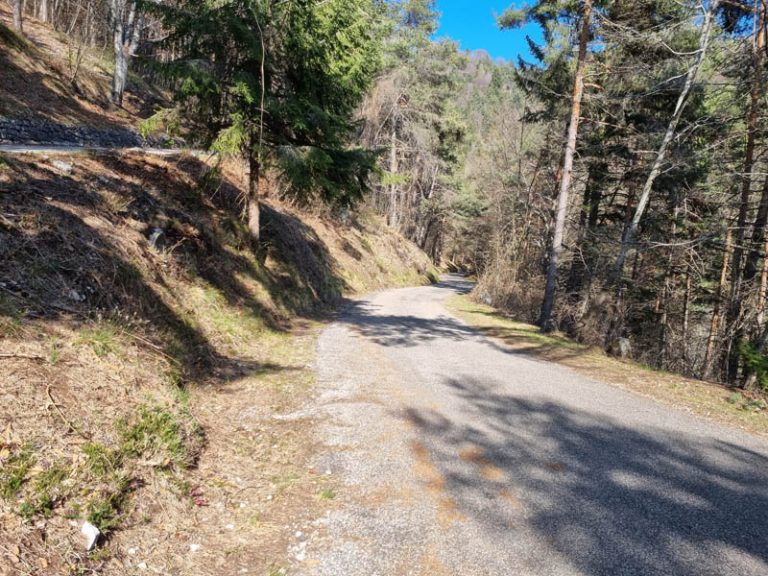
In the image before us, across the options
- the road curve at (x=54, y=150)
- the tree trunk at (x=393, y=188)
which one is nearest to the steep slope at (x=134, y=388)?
the road curve at (x=54, y=150)

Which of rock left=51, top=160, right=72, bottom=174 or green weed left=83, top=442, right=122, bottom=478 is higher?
rock left=51, top=160, right=72, bottom=174

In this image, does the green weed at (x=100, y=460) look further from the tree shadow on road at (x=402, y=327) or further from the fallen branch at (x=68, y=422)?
the tree shadow on road at (x=402, y=327)

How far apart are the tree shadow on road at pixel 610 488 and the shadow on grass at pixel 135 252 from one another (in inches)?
157

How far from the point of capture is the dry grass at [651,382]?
6.31 metres

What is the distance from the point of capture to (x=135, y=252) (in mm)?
7184

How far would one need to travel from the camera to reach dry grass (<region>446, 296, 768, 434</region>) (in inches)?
248

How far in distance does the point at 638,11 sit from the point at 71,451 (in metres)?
18.7

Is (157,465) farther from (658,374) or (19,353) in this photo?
(658,374)

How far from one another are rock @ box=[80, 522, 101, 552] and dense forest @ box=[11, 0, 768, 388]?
838 cm

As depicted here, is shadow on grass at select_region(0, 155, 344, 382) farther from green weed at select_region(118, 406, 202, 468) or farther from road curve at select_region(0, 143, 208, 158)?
green weed at select_region(118, 406, 202, 468)

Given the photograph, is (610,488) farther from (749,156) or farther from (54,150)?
(54,150)

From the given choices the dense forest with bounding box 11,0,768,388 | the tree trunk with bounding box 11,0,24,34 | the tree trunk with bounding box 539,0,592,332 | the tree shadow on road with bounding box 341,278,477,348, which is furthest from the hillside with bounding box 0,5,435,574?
the tree trunk with bounding box 11,0,24,34

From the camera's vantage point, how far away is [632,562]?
118 inches

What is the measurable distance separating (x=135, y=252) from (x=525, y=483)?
675 centimetres
